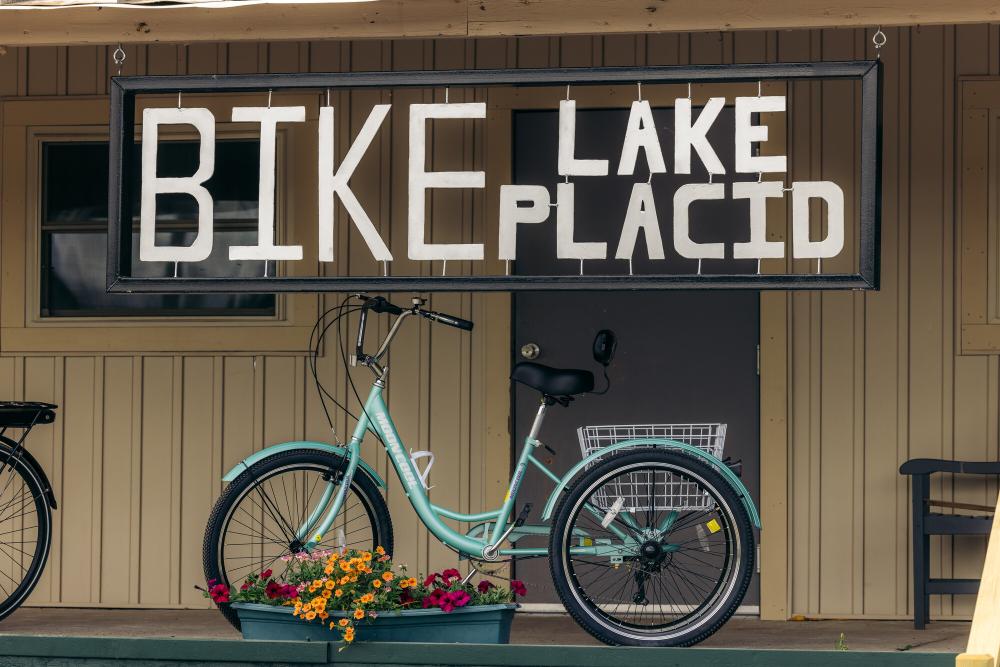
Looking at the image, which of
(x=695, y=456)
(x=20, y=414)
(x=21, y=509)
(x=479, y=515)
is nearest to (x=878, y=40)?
(x=695, y=456)

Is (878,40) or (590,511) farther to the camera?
(878,40)

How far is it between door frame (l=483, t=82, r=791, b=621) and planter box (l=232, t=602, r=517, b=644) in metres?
1.49

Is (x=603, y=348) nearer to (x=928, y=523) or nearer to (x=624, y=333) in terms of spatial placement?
(x=624, y=333)

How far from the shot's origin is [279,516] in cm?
613

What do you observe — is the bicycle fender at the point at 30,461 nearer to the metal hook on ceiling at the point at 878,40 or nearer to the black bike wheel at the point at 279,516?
the black bike wheel at the point at 279,516

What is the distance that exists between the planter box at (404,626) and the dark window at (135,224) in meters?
1.90

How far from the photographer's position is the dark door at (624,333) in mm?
6297

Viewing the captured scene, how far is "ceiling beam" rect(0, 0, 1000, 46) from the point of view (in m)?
4.94

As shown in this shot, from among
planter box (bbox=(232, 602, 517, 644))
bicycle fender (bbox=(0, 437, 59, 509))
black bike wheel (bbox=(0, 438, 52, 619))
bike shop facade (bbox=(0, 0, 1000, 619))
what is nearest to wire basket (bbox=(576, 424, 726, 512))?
planter box (bbox=(232, 602, 517, 644))

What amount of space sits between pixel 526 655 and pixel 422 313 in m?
1.42

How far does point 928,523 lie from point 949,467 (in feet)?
0.86

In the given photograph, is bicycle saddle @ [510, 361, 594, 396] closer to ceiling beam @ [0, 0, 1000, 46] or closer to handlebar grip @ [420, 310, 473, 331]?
handlebar grip @ [420, 310, 473, 331]

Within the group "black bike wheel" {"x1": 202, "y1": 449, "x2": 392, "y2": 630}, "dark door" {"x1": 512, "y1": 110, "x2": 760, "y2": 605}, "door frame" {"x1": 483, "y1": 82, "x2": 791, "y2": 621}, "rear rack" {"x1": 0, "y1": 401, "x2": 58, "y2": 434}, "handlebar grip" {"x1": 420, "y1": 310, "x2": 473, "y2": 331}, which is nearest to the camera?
"black bike wheel" {"x1": 202, "y1": 449, "x2": 392, "y2": 630}

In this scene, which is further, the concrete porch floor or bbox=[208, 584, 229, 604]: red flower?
the concrete porch floor
